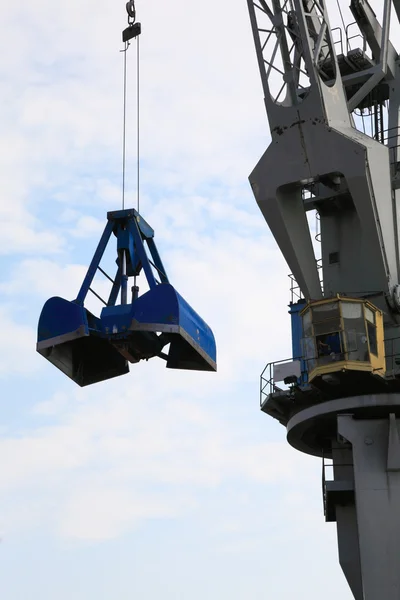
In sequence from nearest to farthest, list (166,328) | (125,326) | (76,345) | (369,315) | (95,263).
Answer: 1. (166,328)
2. (125,326)
3. (95,263)
4. (76,345)
5. (369,315)

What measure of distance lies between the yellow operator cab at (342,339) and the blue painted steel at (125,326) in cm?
1212

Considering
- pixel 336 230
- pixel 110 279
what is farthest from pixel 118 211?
pixel 336 230

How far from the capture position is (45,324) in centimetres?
2559

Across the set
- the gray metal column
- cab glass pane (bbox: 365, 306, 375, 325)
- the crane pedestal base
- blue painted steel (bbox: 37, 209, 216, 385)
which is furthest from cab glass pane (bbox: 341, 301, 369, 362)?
blue painted steel (bbox: 37, 209, 216, 385)

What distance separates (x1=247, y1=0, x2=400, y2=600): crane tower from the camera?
37719 millimetres

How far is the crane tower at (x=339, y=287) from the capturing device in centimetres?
3772

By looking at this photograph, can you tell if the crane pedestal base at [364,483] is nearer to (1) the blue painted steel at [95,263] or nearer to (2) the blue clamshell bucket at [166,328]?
(2) the blue clamshell bucket at [166,328]

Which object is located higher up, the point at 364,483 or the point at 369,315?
the point at 369,315

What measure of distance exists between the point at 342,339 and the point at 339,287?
13.4 feet

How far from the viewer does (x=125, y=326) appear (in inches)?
981

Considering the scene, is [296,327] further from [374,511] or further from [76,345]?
[76,345]

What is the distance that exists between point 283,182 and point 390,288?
5.52m

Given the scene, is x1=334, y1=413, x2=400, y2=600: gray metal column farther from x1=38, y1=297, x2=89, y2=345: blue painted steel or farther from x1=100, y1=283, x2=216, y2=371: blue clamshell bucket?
x1=38, y1=297, x2=89, y2=345: blue painted steel

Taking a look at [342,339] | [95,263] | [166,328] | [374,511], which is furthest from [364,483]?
[166,328]
